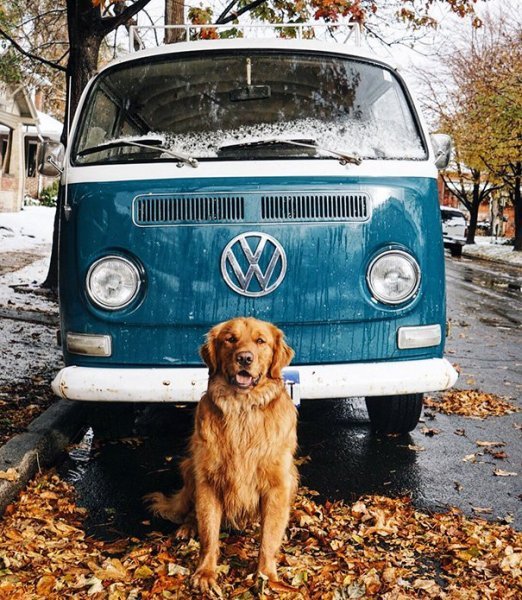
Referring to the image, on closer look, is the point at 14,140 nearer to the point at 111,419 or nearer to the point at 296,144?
the point at 111,419

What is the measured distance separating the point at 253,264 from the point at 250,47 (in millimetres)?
1584

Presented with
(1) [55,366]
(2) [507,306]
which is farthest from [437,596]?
(2) [507,306]

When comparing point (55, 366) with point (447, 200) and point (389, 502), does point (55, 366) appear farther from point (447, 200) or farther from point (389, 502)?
point (447, 200)

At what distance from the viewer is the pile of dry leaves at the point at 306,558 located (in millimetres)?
3090

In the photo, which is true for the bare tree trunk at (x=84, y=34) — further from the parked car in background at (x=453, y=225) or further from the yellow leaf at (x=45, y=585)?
the parked car in background at (x=453, y=225)

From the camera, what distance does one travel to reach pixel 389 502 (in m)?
4.05

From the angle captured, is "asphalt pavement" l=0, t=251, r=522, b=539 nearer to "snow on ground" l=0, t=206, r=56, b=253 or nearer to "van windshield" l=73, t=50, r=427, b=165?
"van windshield" l=73, t=50, r=427, b=165

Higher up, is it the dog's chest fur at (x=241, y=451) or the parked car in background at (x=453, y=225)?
the parked car in background at (x=453, y=225)

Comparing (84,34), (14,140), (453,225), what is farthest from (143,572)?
(453,225)

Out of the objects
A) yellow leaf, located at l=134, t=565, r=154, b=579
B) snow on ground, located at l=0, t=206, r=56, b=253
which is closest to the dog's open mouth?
yellow leaf, located at l=134, t=565, r=154, b=579

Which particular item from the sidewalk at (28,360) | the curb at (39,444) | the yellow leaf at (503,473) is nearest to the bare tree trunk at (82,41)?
the sidewalk at (28,360)

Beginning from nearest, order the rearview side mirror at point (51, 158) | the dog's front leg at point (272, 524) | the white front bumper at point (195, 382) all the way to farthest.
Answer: the dog's front leg at point (272, 524) < the white front bumper at point (195, 382) < the rearview side mirror at point (51, 158)

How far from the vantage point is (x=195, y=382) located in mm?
3916

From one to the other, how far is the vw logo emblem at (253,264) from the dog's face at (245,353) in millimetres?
506
